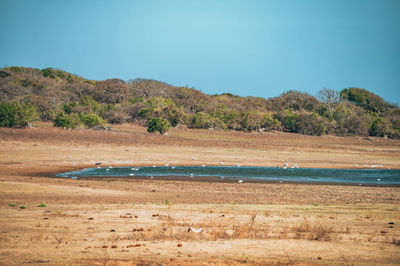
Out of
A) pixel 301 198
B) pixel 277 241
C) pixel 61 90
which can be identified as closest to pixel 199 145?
pixel 301 198

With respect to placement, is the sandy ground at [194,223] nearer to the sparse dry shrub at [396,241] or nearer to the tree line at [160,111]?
the sparse dry shrub at [396,241]

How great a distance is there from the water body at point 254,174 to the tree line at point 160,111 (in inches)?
631

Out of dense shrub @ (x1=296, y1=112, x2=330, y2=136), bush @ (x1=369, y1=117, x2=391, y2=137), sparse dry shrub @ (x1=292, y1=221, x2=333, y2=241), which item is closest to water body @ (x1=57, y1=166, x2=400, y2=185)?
sparse dry shrub @ (x1=292, y1=221, x2=333, y2=241)

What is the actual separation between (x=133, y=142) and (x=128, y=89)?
46.0 metres

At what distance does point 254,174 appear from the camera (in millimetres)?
26938

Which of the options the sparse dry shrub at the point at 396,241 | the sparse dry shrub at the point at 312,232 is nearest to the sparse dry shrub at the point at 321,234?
the sparse dry shrub at the point at 312,232

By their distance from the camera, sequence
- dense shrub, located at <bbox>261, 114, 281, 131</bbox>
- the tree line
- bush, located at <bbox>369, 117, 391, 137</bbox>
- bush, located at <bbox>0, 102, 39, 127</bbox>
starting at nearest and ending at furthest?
bush, located at <bbox>0, 102, 39, 127</bbox>
the tree line
dense shrub, located at <bbox>261, 114, 281, 131</bbox>
bush, located at <bbox>369, 117, 391, 137</bbox>

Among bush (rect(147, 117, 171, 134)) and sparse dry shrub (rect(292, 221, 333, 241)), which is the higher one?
bush (rect(147, 117, 171, 134))

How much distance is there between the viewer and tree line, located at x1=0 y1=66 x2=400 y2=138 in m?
44.6

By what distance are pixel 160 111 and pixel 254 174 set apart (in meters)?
32.3

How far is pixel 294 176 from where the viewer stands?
2656 cm

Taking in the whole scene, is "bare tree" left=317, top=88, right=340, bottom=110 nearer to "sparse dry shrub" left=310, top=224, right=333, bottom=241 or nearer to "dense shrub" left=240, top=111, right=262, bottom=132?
"dense shrub" left=240, top=111, right=262, bottom=132

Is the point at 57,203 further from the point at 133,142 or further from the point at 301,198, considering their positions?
the point at 133,142

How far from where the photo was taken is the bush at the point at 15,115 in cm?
3675
